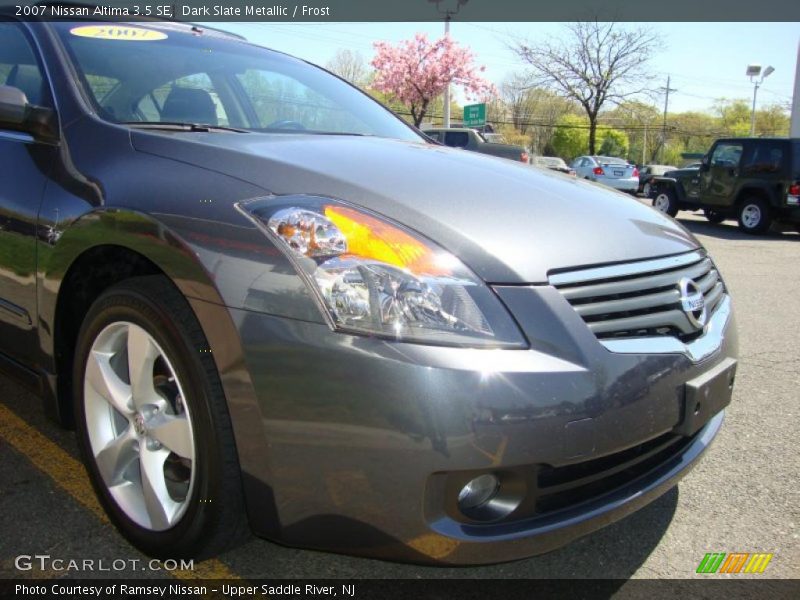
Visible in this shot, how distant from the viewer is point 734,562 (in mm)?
2178

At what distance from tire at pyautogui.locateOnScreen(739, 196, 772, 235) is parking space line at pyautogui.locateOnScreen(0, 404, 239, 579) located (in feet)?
42.4

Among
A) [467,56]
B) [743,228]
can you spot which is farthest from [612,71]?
[743,228]

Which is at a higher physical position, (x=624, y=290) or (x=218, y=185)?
(x=218, y=185)

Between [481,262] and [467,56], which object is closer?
[481,262]

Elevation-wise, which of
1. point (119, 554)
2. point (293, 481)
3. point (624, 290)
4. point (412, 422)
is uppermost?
point (624, 290)

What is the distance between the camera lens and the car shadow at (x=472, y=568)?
6.82 feet

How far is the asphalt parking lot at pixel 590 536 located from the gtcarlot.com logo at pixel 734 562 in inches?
0.9

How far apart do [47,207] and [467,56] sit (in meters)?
34.0

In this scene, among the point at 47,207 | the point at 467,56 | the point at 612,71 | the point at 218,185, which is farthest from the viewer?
the point at 467,56

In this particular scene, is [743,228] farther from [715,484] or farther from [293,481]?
[293,481]

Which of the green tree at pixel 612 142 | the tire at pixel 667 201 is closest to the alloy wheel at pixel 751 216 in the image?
the tire at pixel 667 201

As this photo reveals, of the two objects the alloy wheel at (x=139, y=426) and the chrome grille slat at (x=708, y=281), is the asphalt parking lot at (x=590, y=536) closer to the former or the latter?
the alloy wheel at (x=139, y=426)

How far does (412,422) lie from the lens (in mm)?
1539

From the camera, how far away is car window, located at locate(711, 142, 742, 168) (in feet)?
43.4
